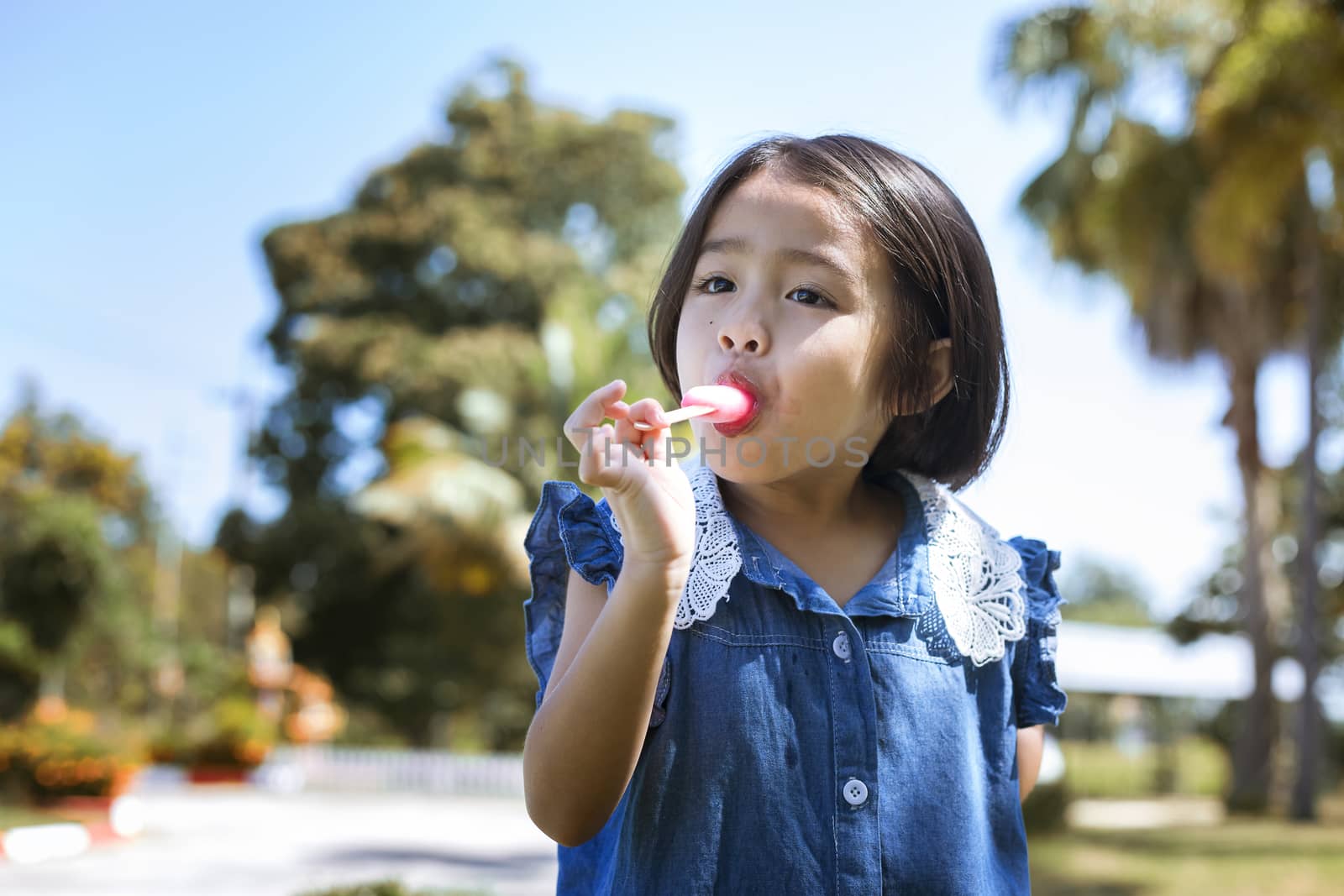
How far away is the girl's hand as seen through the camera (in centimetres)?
120

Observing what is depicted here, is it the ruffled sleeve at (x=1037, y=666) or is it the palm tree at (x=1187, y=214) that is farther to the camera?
the palm tree at (x=1187, y=214)

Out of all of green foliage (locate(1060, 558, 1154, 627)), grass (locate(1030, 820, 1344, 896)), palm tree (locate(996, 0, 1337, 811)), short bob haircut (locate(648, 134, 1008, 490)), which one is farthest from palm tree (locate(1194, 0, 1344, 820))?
A: green foliage (locate(1060, 558, 1154, 627))

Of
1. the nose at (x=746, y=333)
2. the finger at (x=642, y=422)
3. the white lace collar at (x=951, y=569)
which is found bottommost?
the white lace collar at (x=951, y=569)

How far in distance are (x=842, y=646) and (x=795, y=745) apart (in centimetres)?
13

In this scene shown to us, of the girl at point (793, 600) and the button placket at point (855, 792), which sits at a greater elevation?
the girl at point (793, 600)

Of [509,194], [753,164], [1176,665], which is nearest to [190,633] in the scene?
[509,194]

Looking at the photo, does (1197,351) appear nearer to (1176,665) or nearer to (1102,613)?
(1176,665)

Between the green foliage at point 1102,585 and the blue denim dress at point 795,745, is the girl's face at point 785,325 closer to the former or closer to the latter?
the blue denim dress at point 795,745

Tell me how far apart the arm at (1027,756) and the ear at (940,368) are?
1.57 feet

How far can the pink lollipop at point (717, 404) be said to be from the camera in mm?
1332

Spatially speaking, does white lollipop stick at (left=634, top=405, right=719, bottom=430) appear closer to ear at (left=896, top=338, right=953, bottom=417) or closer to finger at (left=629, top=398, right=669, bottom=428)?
finger at (left=629, top=398, right=669, bottom=428)

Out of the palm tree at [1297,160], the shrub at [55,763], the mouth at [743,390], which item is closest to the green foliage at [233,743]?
the shrub at [55,763]

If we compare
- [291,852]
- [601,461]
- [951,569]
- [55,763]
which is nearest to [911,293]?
[951,569]

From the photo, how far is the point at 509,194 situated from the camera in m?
23.5
